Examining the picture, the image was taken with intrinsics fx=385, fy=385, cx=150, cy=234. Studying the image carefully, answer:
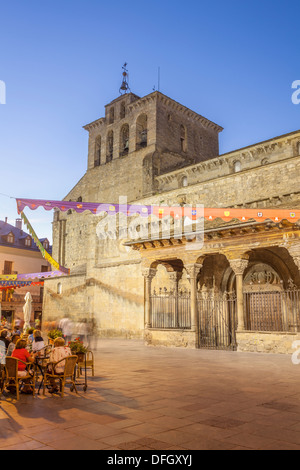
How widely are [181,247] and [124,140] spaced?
63.8 ft

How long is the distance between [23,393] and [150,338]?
366 inches

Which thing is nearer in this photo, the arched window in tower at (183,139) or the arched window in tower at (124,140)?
the arched window in tower at (183,139)

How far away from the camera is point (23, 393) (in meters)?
6.27

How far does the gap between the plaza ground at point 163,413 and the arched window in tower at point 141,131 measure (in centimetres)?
2408

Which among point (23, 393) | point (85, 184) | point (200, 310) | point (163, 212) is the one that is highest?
point (85, 184)

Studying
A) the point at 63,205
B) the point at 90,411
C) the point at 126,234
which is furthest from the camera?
the point at 126,234

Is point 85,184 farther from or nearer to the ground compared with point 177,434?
farther from the ground

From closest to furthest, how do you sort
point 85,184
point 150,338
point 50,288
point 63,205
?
1. point 63,205
2. point 150,338
3. point 50,288
4. point 85,184

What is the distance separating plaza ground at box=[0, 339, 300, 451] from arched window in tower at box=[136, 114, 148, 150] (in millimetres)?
24076

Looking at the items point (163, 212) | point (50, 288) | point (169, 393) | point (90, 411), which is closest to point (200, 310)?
point (163, 212)

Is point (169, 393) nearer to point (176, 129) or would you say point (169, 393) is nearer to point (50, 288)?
point (50, 288)

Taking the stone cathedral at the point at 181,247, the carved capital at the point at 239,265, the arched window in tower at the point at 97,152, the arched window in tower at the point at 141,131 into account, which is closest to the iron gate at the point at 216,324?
the stone cathedral at the point at 181,247

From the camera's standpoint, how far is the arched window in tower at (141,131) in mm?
30109

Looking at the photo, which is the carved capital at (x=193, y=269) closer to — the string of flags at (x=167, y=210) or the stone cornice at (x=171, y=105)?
the string of flags at (x=167, y=210)
